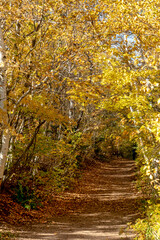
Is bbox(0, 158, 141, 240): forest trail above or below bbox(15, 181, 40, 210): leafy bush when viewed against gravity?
below

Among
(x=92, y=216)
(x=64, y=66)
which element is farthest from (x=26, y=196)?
(x=64, y=66)

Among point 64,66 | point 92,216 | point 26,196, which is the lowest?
point 92,216

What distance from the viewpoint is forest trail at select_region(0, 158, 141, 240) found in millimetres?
6891

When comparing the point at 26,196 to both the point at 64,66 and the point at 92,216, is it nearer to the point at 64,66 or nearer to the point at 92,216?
the point at 92,216

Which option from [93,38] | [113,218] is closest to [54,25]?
[93,38]

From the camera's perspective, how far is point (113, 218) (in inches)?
360

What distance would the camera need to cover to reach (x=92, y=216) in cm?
941

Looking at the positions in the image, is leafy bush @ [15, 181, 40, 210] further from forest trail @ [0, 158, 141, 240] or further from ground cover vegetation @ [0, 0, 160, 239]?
forest trail @ [0, 158, 141, 240]

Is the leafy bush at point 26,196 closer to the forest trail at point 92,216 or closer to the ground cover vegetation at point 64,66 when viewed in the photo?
the ground cover vegetation at point 64,66

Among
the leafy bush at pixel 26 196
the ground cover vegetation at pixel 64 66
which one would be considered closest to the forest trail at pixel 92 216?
the leafy bush at pixel 26 196

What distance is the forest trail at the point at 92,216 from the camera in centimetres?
689

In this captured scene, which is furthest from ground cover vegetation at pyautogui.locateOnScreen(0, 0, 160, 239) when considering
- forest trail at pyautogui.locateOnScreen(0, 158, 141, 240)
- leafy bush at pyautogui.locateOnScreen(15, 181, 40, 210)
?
forest trail at pyautogui.locateOnScreen(0, 158, 141, 240)

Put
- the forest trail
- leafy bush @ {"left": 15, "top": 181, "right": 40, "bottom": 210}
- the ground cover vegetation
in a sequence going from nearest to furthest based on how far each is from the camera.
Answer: the ground cover vegetation → the forest trail → leafy bush @ {"left": 15, "top": 181, "right": 40, "bottom": 210}

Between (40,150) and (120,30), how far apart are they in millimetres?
5503
